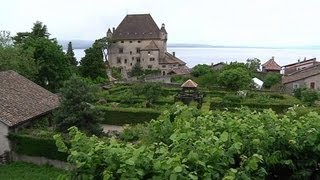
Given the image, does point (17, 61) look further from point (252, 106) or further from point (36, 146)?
point (252, 106)

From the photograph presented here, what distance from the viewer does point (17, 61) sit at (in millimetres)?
39375

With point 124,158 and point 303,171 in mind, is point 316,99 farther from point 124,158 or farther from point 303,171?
point 124,158

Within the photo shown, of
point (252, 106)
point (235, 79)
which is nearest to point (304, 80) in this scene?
point (235, 79)

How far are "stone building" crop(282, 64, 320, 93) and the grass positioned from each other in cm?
3692

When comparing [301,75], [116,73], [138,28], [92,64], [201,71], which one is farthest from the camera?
[138,28]

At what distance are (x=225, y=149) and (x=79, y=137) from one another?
2.59 meters

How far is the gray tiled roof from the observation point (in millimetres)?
23281

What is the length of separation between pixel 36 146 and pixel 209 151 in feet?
55.5

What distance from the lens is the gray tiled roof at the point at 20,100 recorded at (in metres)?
23.3

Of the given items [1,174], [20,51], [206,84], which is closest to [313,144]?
[1,174]

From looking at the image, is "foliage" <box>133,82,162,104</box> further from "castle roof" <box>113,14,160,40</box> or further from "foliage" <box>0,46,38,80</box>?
"castle roof" <box>113,14,160,40</box>

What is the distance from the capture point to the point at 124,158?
634cm

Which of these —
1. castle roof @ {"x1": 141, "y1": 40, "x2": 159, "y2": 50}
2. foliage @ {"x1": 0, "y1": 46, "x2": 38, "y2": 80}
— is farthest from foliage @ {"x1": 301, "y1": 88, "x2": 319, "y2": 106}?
castle roof @ {"x1": 141, "y1": 40, "x2": 159, "y2": 50}

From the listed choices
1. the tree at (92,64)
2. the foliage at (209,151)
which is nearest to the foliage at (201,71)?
the tree at (92,64)
